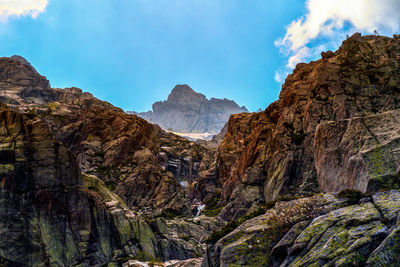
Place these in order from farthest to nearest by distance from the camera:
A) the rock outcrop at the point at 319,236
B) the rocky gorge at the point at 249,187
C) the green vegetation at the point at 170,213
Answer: the green vegetation at the point at 170,213, the rocky gorge at the point at 249,187, the rock outcrop at the point at 319,236

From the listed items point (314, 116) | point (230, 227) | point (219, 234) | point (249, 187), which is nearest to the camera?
point (219, 234)

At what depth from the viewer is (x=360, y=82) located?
63.7 m

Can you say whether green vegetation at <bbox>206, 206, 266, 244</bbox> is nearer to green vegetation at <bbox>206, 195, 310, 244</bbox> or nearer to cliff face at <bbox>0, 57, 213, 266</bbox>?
green vegetation at <bbox>206, 195, 310, 244</bbox>

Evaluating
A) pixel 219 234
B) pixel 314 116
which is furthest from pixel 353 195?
pixel 314 116

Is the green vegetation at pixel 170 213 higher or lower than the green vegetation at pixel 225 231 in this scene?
higher

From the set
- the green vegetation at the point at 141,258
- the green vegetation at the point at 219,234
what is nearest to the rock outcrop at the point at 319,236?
the green vegetation at the point at 219,234

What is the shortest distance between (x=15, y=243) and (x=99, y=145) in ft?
205

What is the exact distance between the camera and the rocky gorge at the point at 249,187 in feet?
51.8

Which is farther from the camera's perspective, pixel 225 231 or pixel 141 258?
pixel 141 258

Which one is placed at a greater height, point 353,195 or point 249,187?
point 249,187

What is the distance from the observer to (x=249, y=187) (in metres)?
70.2

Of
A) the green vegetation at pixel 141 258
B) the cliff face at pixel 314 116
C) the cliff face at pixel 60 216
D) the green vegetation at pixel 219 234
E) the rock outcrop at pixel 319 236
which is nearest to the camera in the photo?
the rock outcrop at pixel 319 236

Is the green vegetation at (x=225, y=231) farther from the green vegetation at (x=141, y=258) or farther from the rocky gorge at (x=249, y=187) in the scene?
the green vegetation at (x=141, y=258)

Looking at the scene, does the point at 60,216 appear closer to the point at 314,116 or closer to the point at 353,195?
the point at 353,195
